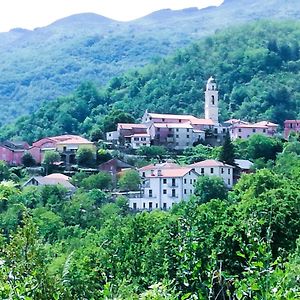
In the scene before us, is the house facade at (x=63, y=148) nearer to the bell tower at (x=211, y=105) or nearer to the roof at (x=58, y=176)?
the roof at (x=58, y=176)

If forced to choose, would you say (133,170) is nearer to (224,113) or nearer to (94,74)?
(224,113)

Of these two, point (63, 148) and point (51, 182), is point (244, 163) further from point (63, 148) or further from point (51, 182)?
point (51, 182)

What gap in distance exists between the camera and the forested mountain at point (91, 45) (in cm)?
13288

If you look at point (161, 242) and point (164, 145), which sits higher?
point (161, 242)

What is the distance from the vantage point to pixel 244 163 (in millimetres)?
44156

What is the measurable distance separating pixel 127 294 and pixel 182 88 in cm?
6002

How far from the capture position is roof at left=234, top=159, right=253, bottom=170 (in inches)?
1710

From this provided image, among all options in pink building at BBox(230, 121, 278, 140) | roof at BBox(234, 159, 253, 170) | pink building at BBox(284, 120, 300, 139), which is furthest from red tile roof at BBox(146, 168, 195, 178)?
pink building at BBox(284, 120, 300, 139)

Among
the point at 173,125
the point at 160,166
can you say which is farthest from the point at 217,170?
the point at 173,125

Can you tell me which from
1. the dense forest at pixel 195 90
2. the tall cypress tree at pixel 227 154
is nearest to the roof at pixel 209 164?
the tall cypress tree at pixel 227 154

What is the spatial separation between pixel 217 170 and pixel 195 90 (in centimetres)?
2649

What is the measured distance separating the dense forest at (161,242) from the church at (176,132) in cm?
199

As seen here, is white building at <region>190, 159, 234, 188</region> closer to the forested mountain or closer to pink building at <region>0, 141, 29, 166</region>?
pink building at <region>0, 141, 29, 166</region>

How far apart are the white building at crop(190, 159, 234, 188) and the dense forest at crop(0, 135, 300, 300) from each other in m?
2.05
